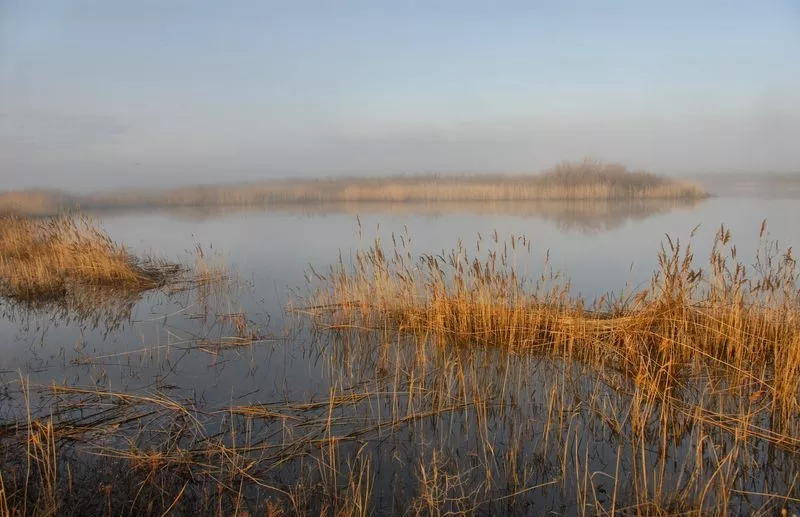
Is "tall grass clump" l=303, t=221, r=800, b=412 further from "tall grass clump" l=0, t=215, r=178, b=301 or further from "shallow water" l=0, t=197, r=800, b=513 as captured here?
"tall grass clump" l=0, t=215, r=178, b=301

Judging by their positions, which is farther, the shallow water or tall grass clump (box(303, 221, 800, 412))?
tall grass clump (box(303, 221, 800, 412))

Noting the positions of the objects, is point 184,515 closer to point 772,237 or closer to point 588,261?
point 588,261

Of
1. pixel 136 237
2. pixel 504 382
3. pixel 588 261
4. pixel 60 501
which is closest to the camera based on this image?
pixel 60 501

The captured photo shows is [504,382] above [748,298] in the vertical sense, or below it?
below

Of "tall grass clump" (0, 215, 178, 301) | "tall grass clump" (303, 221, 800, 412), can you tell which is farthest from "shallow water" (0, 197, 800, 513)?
"tall grass clump" (0, 215, 178, 301)

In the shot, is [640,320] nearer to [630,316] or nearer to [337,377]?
[630,316]

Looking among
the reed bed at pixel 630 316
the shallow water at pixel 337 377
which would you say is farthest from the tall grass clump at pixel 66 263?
the reed bed at pixel 630 316

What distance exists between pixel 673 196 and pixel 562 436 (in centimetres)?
2963

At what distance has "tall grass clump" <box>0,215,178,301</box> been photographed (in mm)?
6980

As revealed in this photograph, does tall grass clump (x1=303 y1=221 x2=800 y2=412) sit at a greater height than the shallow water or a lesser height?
greater

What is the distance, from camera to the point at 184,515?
7.07 feet

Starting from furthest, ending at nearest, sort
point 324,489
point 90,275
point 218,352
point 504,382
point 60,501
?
1. point 90,275
2. point 218,352
3. point 504,382
4. point 324,489
5. point 60,501

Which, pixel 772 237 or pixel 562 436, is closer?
pixel 562 436

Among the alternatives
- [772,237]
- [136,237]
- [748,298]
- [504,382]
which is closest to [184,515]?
[504,382]
